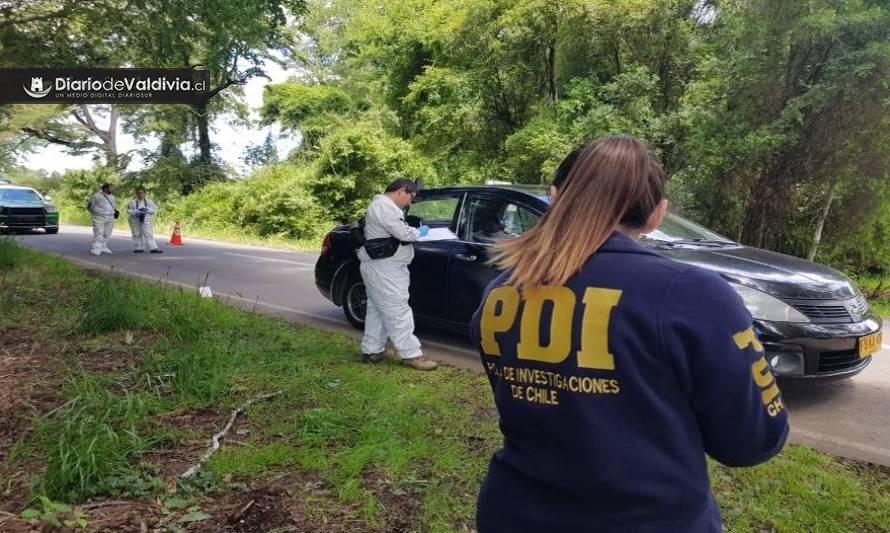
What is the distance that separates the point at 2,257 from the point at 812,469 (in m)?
10.9

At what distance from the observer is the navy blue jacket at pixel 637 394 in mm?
1160

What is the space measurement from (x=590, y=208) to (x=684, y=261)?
2959 mm

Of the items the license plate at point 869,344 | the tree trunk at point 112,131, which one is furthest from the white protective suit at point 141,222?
the tree trunk at point 112,131

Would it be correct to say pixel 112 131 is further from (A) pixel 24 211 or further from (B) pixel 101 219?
(B) pixel 101 219

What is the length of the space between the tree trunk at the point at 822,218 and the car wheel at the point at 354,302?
813 centimetres

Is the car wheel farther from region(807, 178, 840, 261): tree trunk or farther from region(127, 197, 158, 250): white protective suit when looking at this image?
region(127, 197, 158, 250): white protective suit

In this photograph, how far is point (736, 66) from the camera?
35.8ft

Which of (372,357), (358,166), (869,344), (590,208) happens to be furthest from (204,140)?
(590,208)

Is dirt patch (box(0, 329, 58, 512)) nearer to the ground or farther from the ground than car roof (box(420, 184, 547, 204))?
nearer to the ground

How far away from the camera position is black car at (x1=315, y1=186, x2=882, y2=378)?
417cm

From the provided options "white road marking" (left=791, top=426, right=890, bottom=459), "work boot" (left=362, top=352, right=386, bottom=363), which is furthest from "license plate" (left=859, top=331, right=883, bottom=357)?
"work boot" (left=362, top=352, right=386, bottom=363)

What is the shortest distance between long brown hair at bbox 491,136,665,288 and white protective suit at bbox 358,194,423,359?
3.63m

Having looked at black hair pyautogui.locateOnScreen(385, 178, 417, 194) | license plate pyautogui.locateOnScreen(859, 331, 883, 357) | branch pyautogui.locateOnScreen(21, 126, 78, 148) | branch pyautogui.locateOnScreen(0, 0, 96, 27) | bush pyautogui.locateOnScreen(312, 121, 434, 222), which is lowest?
license plate pyautogui.locateOnScreen(859, 331, 883, 357)

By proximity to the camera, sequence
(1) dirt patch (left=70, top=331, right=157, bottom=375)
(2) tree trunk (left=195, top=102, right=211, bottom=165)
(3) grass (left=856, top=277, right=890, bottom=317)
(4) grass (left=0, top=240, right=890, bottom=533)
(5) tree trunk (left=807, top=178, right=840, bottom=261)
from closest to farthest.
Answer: (4) grass (left=0, top=240, right=890, bottom=533) < (1) dirt patch (left=70, top=331, right=157, bottom=375) < (3) grass (left=856, top=277, right=890, bottom=317) < (5) tree trunk (left=807, top=178, right=840, bottom=261) < (2) tree trunk (left=195, top=102, right=211, bottom=165)
